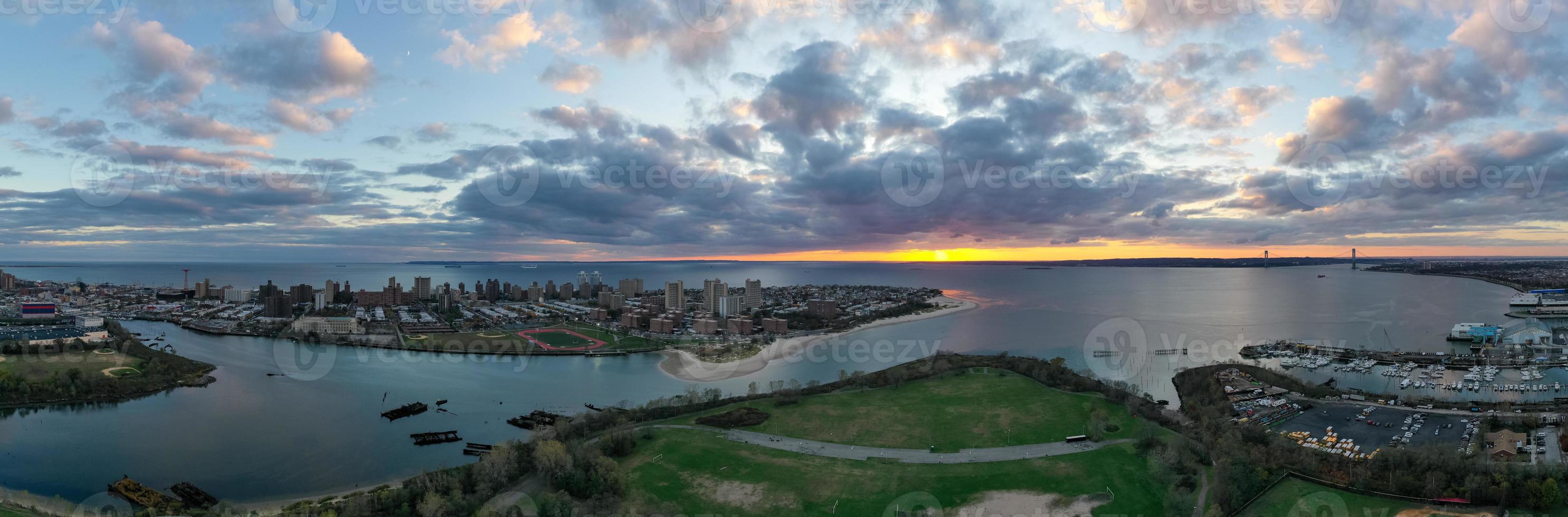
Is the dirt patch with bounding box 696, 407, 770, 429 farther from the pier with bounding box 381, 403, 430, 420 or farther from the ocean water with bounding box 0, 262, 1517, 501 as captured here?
the pier with bounding box 381, 403, 430, 420

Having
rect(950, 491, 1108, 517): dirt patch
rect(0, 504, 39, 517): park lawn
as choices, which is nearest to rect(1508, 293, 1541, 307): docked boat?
rect(950, 491, 1108, 517): dirt patch

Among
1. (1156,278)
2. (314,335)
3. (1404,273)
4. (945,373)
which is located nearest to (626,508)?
(945,373)

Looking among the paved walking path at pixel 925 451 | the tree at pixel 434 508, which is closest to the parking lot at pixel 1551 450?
the paved walking path at pixel 925 451

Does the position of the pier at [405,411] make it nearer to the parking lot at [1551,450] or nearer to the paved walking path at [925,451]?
the paved walking path at [925,451]

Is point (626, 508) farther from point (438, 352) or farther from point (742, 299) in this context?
point (742, 299)

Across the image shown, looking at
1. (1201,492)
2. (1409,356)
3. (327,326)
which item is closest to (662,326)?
(327,326)
